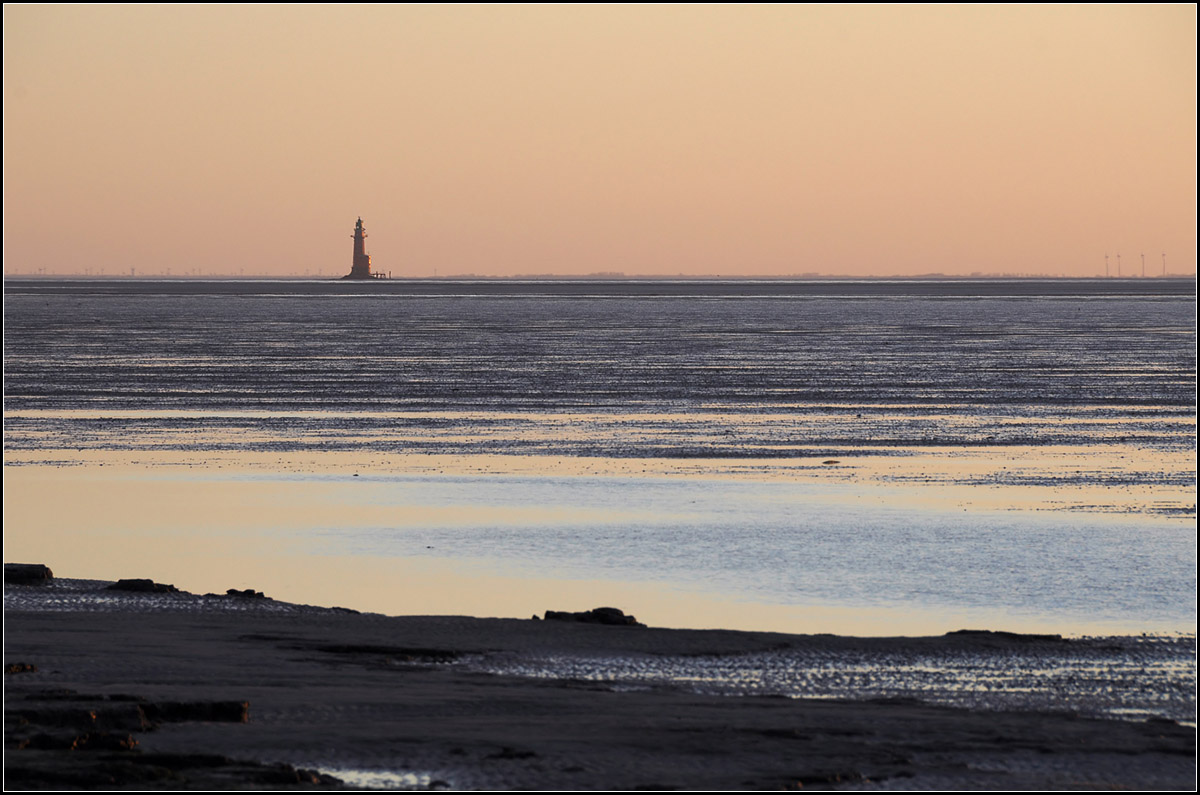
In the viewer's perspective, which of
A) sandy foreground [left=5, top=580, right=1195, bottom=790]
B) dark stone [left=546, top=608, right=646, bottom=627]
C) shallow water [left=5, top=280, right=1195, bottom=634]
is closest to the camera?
sandy foreground [left=5, top=580, right=1195, bottom=790]

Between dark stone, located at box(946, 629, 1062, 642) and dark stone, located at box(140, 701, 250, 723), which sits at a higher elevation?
dark stone, located at box(946, 629, 1062, 642)

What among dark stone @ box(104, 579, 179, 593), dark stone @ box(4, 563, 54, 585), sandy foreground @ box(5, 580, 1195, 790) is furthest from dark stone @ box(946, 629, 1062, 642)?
dark stone @ box(4, 563, 54, 585)

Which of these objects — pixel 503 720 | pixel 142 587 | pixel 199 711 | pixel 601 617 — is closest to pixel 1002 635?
pixel 601 617

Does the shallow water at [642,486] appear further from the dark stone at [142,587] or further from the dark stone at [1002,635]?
the dark stone at [142,587]

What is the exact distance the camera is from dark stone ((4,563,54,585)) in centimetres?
1458

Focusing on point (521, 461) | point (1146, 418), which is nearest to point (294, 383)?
point (521, 461)

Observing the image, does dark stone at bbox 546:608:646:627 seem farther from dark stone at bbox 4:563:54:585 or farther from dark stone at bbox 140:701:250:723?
dark stone at bbox 4:563:54:585

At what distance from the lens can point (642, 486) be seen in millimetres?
20875

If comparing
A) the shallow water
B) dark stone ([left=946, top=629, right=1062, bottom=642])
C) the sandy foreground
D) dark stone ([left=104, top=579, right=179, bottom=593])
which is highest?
the shallow water

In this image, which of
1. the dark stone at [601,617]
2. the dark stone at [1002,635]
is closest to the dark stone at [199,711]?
the dark stone at [601,617]

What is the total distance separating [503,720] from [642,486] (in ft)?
37.2

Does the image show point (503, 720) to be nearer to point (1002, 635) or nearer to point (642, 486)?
point (1002, 635)

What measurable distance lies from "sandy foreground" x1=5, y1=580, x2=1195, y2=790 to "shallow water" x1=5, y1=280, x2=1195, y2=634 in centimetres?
167

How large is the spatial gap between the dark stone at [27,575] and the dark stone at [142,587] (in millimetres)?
739
